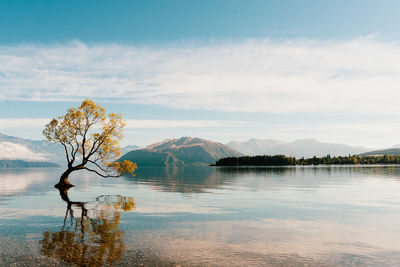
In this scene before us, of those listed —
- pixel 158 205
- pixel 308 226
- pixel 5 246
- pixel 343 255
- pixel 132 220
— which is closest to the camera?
pixel 343 255

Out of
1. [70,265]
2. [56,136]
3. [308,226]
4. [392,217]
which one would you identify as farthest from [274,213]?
[56,136]

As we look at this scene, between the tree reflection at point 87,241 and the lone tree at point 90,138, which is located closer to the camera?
the tree reflection at point 87,241

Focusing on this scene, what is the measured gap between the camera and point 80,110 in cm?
7169

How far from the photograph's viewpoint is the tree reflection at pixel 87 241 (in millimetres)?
18655

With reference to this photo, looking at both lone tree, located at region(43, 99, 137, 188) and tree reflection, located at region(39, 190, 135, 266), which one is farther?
lone tree, located at region(43, 99, 137, 188)

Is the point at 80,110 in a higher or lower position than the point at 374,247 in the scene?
higher

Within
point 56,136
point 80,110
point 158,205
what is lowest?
point 158,205

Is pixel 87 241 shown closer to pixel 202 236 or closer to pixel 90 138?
pixel 202 236

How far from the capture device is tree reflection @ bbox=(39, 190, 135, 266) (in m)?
18.7

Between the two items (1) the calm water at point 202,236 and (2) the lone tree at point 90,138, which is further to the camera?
(2) the lone tree at point 90,138

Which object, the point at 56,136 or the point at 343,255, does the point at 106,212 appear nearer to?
the point at 343,255

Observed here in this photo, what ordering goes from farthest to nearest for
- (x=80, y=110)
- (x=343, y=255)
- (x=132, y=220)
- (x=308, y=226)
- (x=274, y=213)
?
(x=80, y=110), (x=274, y=213), (x=132, y=220), (x=308, y=226), (x=343, y=255)

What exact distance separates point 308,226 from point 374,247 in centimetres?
742

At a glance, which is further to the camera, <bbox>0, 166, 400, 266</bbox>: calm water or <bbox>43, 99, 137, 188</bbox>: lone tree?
<bbox>43, 99, 137, 188</bbox>: lone tree
